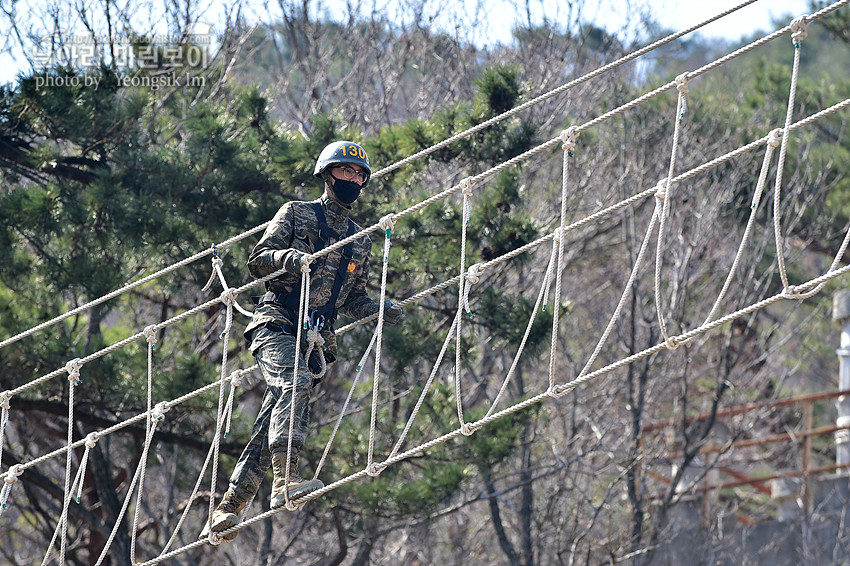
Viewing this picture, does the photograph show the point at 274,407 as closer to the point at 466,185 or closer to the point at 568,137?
the point at 466,185

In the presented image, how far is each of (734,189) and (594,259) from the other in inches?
89.5

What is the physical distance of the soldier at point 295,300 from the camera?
4.95 metres

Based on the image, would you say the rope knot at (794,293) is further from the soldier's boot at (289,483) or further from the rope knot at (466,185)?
the soldier's boot at (289,483)

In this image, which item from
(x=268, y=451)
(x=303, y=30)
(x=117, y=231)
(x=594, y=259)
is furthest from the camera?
(x=594, y=259)

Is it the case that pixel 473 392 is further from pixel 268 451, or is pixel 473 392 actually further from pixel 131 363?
pixel 268 451

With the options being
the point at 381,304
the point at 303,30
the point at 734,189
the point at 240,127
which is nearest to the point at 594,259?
the point at 734,189

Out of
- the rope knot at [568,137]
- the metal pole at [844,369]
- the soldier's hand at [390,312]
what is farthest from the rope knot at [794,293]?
the metal pole at [844,369]

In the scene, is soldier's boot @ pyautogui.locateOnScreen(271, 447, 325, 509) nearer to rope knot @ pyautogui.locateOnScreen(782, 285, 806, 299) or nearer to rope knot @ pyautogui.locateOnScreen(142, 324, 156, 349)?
rope knot @ pyautogui.locateOnScreen(142, 324, 156, 349)

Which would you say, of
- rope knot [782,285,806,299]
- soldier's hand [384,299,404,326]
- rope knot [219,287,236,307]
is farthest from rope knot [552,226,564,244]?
rope knot [219,287,236,307]

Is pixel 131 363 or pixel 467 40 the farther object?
pixel 467 40

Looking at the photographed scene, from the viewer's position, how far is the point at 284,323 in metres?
5.11

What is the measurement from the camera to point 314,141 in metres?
7.82

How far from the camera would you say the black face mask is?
17.0 feet

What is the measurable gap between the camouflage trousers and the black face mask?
25.7 inches
